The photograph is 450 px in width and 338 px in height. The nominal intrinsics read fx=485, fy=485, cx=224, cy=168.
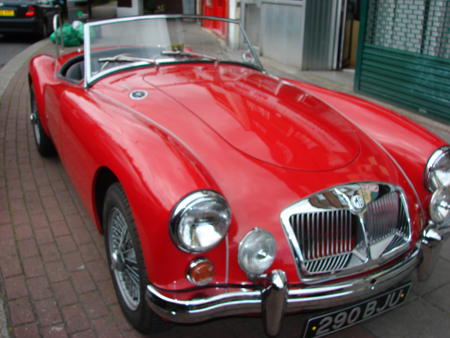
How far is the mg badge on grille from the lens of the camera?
7.23 feet

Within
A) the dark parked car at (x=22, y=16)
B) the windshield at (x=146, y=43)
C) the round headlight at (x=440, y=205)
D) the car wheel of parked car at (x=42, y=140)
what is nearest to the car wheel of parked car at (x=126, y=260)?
the windshield at (x=146, y=43)

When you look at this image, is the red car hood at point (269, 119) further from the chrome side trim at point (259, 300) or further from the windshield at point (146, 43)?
the chrome side trim at point (259, 300)

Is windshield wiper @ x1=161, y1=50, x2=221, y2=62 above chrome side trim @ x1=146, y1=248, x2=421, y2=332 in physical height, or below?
above

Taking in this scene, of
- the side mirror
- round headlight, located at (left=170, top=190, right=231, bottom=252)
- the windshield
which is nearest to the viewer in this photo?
round headlight, located at (left=170, top=190, right=231, bottom=252)

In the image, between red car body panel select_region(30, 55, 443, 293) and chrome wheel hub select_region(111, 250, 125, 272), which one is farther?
chrome wheel hub select_region(111, 250, 125, 272)

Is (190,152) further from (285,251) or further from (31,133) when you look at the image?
(31,133)

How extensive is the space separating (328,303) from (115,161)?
3.92ft

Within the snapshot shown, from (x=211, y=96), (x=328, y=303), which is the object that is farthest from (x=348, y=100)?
(x=328, y=303)

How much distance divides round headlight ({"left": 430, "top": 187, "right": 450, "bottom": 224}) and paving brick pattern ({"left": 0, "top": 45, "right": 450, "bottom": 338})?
550 millimetres

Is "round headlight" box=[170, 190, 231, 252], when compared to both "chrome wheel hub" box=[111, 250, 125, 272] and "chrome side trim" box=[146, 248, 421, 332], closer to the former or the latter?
"chrome side trim" box=[146, 248, 421, 332]

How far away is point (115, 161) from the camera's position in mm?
2375

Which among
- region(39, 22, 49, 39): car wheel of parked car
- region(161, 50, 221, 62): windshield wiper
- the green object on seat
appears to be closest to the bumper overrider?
region(161, 50, 221, 62): windshield wiper

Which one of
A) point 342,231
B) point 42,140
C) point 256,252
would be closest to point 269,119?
point 342,231

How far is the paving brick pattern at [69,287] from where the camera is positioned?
252 cm
